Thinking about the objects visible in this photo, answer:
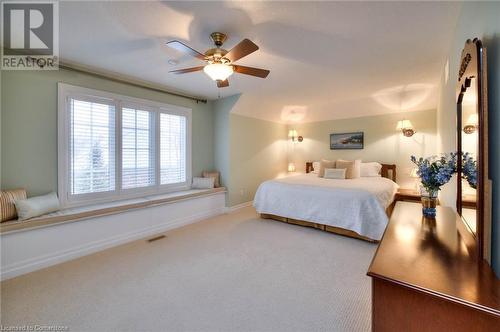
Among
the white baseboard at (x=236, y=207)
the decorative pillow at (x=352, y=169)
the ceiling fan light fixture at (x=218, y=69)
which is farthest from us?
the white baseboard at (x=236, y=207)

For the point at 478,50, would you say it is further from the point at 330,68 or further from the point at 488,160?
the point at 330,68

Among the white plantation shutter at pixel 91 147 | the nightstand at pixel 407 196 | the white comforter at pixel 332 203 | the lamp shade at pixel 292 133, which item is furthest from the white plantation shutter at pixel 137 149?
the nightstand at pixel 407 196

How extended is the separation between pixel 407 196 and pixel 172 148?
4.67 m


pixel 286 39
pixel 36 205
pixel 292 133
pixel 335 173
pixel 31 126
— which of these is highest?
pixel 286 39

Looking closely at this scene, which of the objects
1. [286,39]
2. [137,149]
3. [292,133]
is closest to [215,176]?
[137,149]

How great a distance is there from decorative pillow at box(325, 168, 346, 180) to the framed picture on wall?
→ 43.7 inches

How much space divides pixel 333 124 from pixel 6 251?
617 cm

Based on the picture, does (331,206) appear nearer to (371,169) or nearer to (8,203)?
(371,169)

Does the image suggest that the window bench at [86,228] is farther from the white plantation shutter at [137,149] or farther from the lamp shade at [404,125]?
the lamp shade at [404,125]

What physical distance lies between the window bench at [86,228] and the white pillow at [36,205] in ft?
0.23

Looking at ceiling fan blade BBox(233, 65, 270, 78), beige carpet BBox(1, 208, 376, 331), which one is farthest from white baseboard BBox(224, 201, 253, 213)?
ceiling fan blade BBox(233, 65, 270, 78)

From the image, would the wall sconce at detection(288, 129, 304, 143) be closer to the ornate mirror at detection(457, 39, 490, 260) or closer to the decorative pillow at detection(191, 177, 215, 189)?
the decorative pillow at detection(191, 177, 215, 189)

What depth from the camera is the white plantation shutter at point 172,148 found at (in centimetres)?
400

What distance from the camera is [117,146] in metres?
3.35
